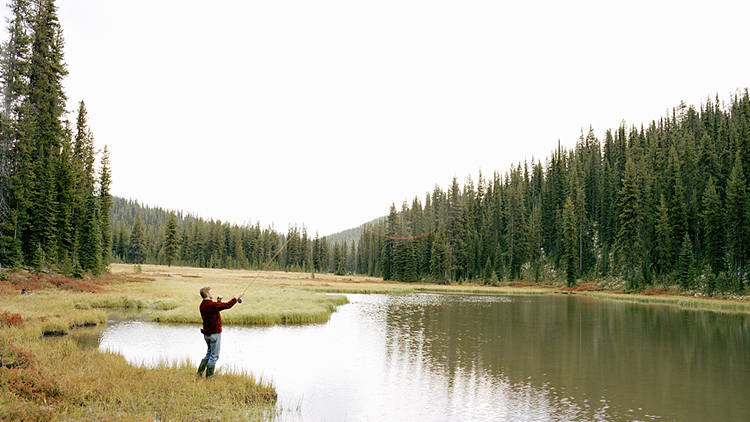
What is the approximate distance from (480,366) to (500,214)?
3947 inches

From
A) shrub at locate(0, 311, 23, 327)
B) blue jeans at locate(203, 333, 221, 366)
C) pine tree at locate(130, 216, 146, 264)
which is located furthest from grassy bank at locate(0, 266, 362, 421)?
pine tree at locate(130, 216, 146, 264)

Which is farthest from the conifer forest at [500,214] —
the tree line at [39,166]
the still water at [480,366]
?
the still water at [480,366]

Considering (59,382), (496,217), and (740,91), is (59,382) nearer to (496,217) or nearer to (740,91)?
(496,217)

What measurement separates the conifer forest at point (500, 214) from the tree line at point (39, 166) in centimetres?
13

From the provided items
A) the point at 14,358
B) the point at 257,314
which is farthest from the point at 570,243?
the point at 14,358

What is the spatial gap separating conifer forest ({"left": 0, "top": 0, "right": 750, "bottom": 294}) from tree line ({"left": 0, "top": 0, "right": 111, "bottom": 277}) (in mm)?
127

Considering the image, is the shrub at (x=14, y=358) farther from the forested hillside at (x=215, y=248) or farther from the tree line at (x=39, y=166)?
the forested hillside at (x=215, y=248)

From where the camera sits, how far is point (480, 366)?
1862 cm

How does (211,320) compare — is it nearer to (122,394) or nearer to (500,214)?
(122,394)

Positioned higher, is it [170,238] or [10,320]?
[170,238]

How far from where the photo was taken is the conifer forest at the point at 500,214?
4044cm

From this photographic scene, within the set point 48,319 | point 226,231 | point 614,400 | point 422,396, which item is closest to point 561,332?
point 614,400

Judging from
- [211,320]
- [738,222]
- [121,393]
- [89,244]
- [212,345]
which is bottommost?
[121,393]

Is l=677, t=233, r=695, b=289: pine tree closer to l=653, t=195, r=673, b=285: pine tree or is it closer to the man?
l=653, t=195, r=673, b=285: pine tree
